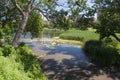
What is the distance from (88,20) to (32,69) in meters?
9.25

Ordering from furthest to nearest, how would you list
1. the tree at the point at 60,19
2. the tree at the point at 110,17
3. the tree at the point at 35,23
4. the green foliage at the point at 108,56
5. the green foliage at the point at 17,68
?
the tree at the point at 35,23 < the green foliage at the point at 108,56 < the tree at the point at 60,19 < the tree at the point at 110,17 < the green foliage at the point at 17,68

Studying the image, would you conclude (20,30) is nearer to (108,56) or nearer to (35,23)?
(35,23)

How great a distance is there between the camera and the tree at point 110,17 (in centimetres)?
1776

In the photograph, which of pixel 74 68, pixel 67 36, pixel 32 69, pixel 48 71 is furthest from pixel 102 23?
pixel 67 36

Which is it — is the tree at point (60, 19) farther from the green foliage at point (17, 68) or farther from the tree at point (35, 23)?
the green foliage at point (17, 68)

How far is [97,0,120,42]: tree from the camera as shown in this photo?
1776cm

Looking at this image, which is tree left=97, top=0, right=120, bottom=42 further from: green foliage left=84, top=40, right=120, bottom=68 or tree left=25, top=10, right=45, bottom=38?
tree left=25, top=10, right=45, bottom=38

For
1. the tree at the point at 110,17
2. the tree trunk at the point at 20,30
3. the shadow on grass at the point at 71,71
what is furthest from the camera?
the tree at the point at 110,17

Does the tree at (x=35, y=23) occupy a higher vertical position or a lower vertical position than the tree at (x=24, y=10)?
lower

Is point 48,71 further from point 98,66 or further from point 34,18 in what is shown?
point 34,18

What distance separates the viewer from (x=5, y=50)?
1411cm

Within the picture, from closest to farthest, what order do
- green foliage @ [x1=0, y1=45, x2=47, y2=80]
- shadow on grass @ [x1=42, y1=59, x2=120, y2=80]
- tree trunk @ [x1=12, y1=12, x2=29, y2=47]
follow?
green foliage @ [x1=0, y1=45, x2=47, y2=80]
tree trunk @ [x1=12, y1=12, x2=29, y2=47]
shadow on grass @ [x1=42, y1=59, x2=120, y2=80]

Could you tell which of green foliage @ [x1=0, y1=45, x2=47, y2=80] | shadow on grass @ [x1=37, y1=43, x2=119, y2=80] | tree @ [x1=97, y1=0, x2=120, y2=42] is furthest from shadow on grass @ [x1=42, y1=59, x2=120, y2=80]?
green foliage @ [x1=0, y1=45, x2=47, y2=80]

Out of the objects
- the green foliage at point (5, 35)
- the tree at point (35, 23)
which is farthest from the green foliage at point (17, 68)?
the tree at point (35, 23)
